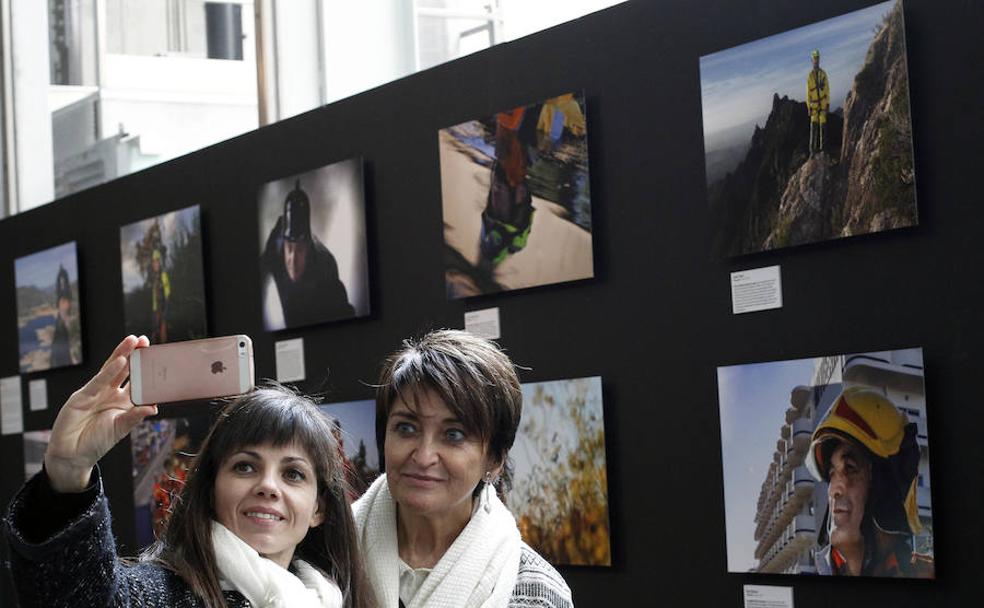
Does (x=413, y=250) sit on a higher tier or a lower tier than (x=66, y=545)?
higher

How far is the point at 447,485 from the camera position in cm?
378

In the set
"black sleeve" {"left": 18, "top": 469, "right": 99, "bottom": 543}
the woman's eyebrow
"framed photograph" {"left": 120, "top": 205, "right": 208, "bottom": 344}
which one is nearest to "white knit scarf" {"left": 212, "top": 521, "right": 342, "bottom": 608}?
the woman's eyebrow

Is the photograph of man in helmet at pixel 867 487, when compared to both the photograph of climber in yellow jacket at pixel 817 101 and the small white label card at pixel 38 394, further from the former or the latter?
the small white label card at pixel 38 394

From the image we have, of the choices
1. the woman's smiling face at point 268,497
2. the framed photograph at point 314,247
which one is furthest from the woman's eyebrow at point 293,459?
the framed photograph at point 314,247

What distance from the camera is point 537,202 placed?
630cm

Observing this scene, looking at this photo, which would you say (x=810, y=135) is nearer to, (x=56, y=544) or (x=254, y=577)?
(x=254, y=577)

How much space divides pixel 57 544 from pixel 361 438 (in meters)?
4.42

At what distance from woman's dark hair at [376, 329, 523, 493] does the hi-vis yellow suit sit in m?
1.90

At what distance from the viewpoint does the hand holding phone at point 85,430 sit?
291 cm

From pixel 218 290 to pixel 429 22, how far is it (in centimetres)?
204

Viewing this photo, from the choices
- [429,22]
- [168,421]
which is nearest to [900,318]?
[429,22]

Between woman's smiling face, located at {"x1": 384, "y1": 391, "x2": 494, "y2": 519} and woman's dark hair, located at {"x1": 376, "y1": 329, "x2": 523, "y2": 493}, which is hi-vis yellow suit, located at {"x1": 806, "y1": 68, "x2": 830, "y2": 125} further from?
A: woman's smiling face, located at {"x1": 384, "y1": 391, "x2": 494, "y2": 519}

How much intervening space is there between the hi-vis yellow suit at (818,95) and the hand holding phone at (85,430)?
3001mm

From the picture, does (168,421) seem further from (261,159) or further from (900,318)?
(900,318)
